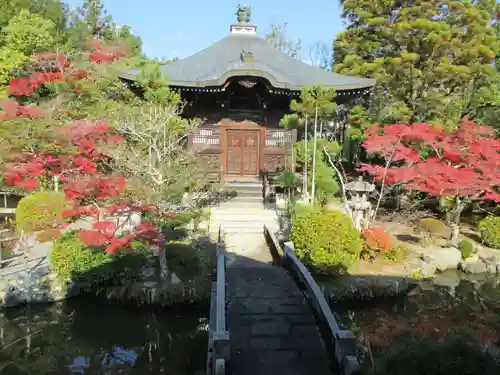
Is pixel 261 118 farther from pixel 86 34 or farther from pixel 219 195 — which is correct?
pixel 86 34

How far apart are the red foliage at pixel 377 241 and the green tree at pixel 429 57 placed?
7.36m

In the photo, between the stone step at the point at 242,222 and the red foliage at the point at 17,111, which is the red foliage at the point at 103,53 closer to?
the red foliage at the point at 17,111

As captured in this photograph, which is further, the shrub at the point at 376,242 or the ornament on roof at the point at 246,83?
the ornament on roof at the point at 246,83

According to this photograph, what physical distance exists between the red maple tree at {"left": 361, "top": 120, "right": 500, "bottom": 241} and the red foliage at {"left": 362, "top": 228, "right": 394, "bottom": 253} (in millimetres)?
2230

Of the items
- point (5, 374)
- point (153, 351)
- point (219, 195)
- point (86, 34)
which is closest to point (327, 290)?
point (153, 351)

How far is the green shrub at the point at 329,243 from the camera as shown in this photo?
33.1 feet

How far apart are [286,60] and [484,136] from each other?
9375 mm

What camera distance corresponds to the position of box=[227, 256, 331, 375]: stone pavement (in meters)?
6.67

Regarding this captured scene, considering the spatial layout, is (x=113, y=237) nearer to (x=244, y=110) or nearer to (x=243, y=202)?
(x=243, y=202)

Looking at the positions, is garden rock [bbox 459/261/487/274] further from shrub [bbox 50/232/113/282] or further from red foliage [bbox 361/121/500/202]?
shrub [bbox 50/232/113/282]

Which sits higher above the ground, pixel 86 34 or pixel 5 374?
pixel 86 34

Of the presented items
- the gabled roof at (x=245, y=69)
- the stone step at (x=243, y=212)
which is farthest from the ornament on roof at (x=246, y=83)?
the stone step at (x=243, y=212)

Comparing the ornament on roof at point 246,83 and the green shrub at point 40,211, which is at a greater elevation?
the ornament on roof at point 246,83

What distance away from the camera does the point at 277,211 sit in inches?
583
